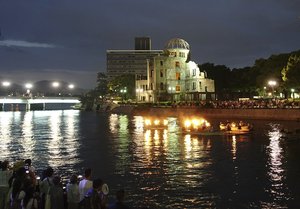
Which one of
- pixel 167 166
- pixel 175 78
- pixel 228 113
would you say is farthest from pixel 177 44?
pixel 167 166

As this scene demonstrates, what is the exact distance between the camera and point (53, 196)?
15273mm

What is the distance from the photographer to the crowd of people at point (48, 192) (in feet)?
46.3

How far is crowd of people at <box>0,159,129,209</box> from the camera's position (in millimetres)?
14117

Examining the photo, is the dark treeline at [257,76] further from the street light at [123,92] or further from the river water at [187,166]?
the river water at [187,166]

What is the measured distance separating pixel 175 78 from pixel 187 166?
122191mm

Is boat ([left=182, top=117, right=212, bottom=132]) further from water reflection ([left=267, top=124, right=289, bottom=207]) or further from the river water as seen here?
water reflection ([left=267, top=124, right=289, bottom=207])

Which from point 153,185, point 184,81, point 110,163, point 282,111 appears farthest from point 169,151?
point 184,81

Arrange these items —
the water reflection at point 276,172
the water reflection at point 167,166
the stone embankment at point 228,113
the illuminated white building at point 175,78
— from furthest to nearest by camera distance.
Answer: the illuminated white building at point 175,78
the stone embankment at point 228,113
the water reflection at point 167,166
the water reflection at point 276,172

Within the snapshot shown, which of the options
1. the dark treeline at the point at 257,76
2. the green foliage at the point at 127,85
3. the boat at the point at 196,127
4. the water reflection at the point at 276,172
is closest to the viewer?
the water reflection at the point at 276,172

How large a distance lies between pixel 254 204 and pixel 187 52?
14345 cm

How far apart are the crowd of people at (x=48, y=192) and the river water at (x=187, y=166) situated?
8498 mm

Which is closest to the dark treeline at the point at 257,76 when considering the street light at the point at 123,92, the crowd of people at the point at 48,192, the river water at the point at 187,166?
the street light at the point at 123,92

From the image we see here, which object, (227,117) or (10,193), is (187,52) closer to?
(227,117)

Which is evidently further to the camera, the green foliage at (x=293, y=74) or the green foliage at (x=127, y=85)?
the green foliage at (x=127, y=85)
